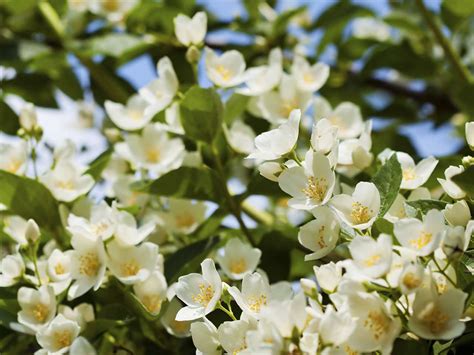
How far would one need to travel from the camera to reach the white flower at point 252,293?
113 centimetres

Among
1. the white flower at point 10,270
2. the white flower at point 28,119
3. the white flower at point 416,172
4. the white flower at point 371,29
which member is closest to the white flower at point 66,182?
the white flower at point 28,119

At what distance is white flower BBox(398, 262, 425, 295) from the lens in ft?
3.07

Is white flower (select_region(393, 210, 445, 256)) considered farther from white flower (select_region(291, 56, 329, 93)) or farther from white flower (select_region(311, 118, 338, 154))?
white flower (select_region(291, 56, 329, 93))

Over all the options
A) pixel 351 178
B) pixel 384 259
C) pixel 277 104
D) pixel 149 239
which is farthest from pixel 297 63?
pixel 384 259

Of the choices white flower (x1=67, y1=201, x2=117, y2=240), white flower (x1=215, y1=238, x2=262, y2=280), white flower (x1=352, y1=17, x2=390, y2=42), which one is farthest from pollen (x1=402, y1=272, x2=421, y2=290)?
white flower (x1=352, y1=17, x2=390, y2=42)

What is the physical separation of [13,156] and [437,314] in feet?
3.43

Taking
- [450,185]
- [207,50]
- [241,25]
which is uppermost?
[450,185]

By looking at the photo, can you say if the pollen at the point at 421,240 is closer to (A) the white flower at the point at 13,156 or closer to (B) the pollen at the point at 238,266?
(B) the pollen at the point at 238,266

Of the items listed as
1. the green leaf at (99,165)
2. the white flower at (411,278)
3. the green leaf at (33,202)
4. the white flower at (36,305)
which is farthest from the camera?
the green leaf at (99,165)

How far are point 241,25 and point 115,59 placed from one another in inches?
15.9

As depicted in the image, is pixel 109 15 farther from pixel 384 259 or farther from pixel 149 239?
pixel 384 259

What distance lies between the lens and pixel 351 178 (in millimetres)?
1525

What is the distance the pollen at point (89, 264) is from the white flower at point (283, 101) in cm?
59

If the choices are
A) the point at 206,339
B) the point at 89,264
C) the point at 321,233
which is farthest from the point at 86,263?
the point at 321,233
